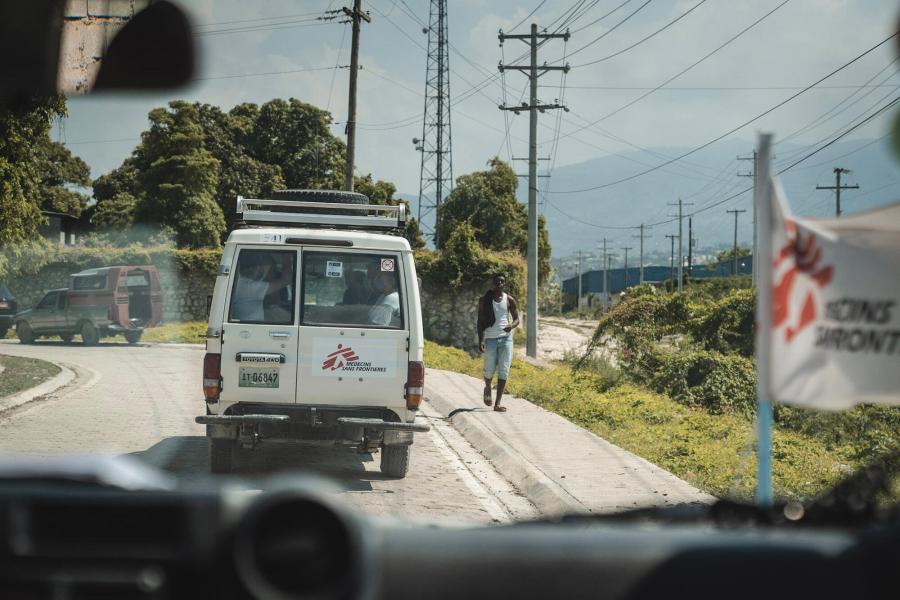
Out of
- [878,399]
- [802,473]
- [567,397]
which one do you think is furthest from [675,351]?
[878,399]

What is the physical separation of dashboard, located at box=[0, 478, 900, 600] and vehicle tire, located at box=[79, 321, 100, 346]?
28524mm

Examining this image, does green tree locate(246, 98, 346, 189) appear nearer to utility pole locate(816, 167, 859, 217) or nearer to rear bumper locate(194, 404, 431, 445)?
utility pole locate(816, 167, 859, 217)

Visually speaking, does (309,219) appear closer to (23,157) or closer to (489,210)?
(23,157)

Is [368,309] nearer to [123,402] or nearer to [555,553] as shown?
[123,402]

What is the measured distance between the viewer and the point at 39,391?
524 inches

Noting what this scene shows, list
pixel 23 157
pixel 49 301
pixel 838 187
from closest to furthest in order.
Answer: pixel 838 187 < pixel 23 157 < pixel 49 301

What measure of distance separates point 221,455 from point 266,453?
56.2 inches

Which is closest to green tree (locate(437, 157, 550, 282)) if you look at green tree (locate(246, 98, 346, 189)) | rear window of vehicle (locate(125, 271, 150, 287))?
rear window of vehicle (locate(125, 271, 150, 287))

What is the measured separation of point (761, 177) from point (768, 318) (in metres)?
0.33

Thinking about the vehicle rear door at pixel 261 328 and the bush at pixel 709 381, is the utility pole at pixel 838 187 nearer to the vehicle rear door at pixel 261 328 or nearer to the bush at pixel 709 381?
the vehicle rear door at pixel 261 328

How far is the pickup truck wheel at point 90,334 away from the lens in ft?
94.5

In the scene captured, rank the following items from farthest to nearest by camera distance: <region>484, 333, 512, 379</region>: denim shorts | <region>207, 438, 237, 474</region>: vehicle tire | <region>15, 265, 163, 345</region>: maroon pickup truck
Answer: <region>15, 265, 163, 345</region>: maroon pickup truck
<region>484, 333, 512, 379</region>: denim shorts
<region>207, 438, 237, 474</region>: vehicle tire

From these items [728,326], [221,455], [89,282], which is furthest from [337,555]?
[89,282]

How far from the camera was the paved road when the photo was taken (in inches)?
269
